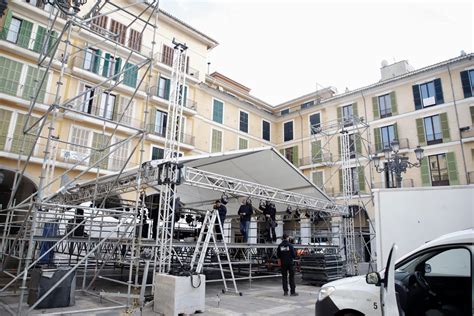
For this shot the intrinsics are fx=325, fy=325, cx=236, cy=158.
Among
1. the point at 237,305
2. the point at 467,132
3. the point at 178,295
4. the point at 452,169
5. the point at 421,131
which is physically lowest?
the point at 237,305

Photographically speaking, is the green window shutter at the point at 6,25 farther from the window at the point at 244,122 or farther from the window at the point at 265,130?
the window at the point at 265,130

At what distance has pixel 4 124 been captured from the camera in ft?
52.2

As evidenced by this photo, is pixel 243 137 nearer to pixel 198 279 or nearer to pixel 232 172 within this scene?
pixel 232 172

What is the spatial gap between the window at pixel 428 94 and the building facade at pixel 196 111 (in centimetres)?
7

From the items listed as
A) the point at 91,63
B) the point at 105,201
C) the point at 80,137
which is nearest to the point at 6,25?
the point at 91,63

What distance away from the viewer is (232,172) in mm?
11602

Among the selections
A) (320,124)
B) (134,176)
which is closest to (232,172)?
(134,176)

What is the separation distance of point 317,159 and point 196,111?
1090 centimetres

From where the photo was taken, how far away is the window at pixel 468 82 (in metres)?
21.2

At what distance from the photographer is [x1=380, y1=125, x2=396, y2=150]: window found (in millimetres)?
24453

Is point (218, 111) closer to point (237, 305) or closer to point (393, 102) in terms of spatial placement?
point (393, 102)

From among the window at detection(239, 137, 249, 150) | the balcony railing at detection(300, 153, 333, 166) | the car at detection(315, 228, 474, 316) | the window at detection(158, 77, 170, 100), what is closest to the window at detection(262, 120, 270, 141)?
the window at detection(239, 137, 249, 150)

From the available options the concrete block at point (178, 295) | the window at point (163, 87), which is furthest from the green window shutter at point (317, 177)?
the concrete block at point (178, 295)

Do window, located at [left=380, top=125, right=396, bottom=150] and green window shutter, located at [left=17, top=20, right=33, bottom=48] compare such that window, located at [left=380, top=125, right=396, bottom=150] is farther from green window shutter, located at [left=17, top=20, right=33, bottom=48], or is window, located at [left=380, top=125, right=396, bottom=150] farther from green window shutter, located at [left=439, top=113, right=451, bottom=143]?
green window shutter, located at [left=17, top=20, right=33, bottom=48]
